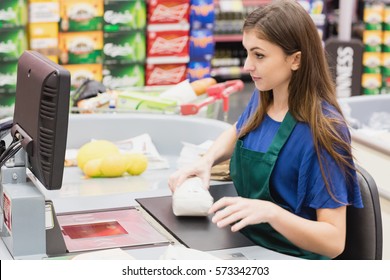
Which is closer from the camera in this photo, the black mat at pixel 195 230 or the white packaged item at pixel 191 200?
the black mat at pixel 195 230

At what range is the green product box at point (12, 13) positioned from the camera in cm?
669

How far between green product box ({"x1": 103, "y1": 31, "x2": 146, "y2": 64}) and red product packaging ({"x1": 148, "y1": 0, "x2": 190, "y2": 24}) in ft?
0.66

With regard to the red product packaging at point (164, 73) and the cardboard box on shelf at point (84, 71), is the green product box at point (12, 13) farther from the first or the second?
the red product packaging at point (164, 73)

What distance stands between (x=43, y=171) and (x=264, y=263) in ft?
2.24

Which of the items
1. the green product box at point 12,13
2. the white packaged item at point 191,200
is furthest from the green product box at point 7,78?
the white packaged item at point 191,200

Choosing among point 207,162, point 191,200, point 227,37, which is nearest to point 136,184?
point 207,162

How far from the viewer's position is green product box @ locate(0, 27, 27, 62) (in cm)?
673

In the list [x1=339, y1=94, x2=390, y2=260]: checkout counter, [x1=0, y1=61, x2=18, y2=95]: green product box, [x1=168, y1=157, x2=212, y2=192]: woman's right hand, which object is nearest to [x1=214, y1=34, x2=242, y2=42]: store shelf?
[x1=0, y1=61, x2=18, y2=95]: green product box

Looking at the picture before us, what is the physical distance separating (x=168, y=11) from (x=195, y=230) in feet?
16.5

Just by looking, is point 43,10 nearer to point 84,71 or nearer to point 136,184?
point 84,71

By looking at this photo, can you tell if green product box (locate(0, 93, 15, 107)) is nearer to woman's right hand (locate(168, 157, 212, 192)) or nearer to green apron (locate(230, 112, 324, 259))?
woman's right hand (locate(168, 157, 212, 192))

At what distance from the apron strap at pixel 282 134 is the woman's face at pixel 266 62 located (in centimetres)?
12

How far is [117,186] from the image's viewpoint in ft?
10.5

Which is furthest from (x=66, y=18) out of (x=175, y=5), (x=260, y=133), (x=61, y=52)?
(x=260, y=133)
